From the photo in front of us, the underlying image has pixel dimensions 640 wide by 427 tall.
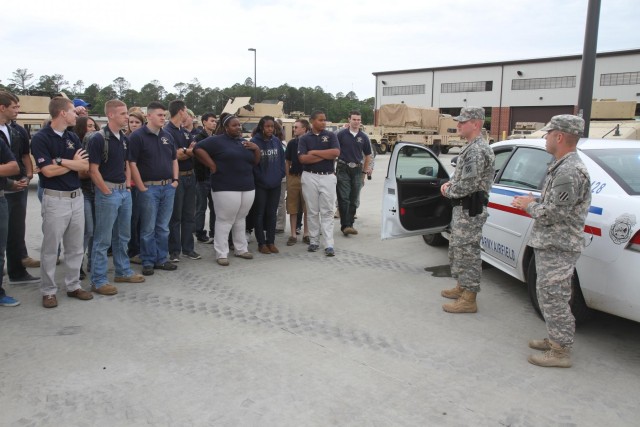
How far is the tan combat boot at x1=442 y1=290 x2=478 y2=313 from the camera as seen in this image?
15.2 feet

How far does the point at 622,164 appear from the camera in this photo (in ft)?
13.6

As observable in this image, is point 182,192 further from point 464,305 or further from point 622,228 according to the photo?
point 622,228

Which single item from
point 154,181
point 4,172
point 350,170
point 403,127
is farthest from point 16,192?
point 403,127

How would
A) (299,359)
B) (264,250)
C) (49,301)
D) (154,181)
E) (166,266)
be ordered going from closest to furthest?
(299,359)
(49,301)
(154,181)
(166,266)
(264,250)

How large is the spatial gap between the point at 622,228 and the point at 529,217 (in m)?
0.96

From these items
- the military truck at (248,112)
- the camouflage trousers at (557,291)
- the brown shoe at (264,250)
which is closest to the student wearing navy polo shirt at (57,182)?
the brown shoe at (264,250)

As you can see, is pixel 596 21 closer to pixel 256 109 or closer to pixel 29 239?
pixel 29 239

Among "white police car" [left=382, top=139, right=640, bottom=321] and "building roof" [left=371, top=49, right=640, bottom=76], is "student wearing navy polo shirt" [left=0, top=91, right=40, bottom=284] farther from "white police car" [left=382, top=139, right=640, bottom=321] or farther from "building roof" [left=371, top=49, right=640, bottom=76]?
"building roof" [left=371, top=49, right=640, bottom=76]

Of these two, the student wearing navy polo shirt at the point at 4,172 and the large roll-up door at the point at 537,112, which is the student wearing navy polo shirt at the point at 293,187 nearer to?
the student wearing navy polo shirt at the point at 4,172

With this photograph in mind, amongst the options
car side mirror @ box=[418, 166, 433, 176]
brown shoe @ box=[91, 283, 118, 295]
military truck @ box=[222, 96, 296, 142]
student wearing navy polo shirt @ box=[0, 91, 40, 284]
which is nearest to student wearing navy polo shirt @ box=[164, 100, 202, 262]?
brown shoe @ box=[91, 283, 118, 295]

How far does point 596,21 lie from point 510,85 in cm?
4551

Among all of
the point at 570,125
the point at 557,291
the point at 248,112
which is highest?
the point at 248,112

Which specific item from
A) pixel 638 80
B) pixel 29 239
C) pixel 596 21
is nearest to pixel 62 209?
pixel 29 239

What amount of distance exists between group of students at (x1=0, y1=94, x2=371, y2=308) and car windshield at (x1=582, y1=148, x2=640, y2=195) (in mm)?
3345
